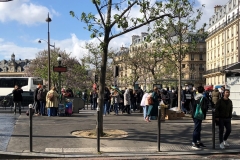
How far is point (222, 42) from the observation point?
73.3 metres

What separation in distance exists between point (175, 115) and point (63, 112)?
5.76 meters

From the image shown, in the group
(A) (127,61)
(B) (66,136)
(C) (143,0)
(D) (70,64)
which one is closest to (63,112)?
(B) (66,136)

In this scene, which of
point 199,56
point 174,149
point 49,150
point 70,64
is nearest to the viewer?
Result: point 49,150

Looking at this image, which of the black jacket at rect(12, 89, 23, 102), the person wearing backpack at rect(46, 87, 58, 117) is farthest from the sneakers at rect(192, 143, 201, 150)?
the black jacket at rect(12, 89, 23, 102)

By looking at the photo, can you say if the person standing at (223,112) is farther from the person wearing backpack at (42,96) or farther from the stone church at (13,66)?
the stone church at (13,66)

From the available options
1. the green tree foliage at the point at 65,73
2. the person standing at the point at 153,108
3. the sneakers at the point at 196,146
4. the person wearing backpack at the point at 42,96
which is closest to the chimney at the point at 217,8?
the green tree foliage at the point at 65,73

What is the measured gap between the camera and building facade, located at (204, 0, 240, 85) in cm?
6638

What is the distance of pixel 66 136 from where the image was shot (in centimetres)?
1063

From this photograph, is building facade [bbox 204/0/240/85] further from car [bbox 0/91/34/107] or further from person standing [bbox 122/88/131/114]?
car [bbox 0/91/34/107]

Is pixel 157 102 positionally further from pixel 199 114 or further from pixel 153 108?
pixel 199 114

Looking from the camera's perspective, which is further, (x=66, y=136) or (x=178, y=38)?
(x=178, y=38)

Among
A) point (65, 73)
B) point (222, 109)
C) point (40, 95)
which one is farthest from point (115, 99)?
point (65, 73)

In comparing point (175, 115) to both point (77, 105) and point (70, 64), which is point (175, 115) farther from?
point (70, 64)

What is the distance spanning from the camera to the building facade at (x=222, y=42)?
66.4 m
